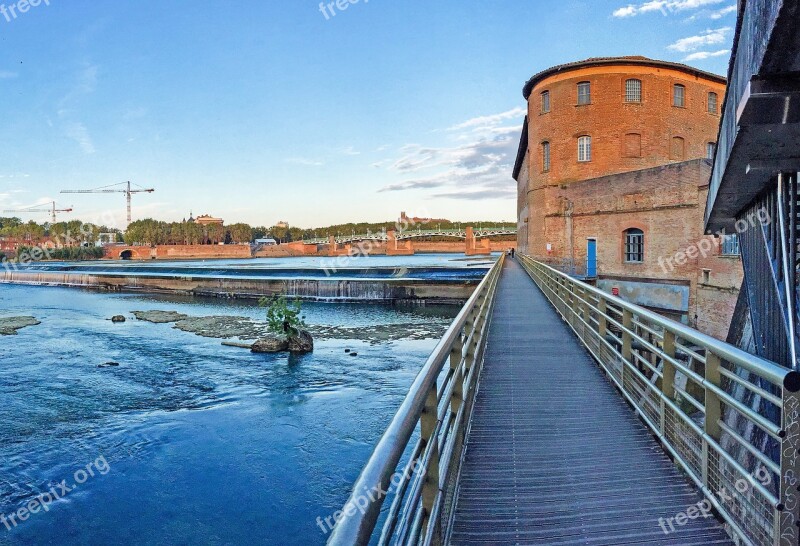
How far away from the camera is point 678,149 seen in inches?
1264

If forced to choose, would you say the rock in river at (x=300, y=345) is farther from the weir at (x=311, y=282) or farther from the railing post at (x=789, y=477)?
the railing post at (x=789, y=477)

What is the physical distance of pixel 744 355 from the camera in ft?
8.79

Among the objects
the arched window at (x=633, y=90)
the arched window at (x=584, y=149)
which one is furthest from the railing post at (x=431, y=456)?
the arched window at (x=633, y=90)

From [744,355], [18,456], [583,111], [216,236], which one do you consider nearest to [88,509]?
[18,456]

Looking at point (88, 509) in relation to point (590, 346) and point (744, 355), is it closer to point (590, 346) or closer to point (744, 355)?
point (590, 346)

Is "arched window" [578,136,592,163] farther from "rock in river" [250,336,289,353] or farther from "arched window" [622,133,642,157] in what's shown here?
"rock in river" [250,336,289,353]

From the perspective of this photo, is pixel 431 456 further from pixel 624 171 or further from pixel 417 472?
pixel 624 171

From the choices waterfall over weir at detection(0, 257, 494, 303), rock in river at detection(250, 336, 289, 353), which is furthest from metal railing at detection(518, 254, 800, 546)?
waterfall over weir at detection(0, 257, 494, 303)

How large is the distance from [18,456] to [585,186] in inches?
958

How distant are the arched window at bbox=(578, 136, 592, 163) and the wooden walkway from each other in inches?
1032

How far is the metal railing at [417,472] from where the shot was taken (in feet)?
4.36

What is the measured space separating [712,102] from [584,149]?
9792 millimetres

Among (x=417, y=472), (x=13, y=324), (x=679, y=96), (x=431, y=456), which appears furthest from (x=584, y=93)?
(x=417, y=472)

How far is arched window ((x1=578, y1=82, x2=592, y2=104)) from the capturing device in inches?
1200
